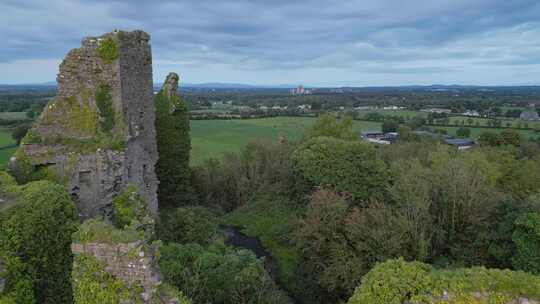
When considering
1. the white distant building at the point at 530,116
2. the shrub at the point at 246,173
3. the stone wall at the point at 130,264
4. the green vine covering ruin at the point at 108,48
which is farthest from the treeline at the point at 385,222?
the white distant building at the point at 530,116

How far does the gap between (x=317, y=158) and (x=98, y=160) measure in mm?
18617

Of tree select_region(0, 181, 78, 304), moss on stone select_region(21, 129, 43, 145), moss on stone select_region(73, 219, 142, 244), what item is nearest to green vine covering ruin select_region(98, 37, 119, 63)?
moss on stone select_region(21, 129, 43, 145)

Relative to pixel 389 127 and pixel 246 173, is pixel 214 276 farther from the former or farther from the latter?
pixel 389 127

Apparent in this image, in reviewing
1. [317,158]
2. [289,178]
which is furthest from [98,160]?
[289,178]

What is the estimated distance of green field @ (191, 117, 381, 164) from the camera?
52.6 meters

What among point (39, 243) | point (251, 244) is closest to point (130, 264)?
point (39, 243)

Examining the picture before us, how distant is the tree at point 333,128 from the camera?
37.3 metres

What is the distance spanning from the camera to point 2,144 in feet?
139

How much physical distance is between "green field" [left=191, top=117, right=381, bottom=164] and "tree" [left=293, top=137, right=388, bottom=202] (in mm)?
16627

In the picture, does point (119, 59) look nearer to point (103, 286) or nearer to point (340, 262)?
point (103, 286)

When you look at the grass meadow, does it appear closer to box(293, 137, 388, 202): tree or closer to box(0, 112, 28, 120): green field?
box(0, 112, 28, 120): green field

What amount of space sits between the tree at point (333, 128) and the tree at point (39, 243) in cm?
2971

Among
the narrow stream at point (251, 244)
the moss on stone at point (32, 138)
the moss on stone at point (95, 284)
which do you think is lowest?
the narrow stream at point (251, 244)

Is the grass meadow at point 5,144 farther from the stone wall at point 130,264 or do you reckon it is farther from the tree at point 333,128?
the stone wall at point 130,264
